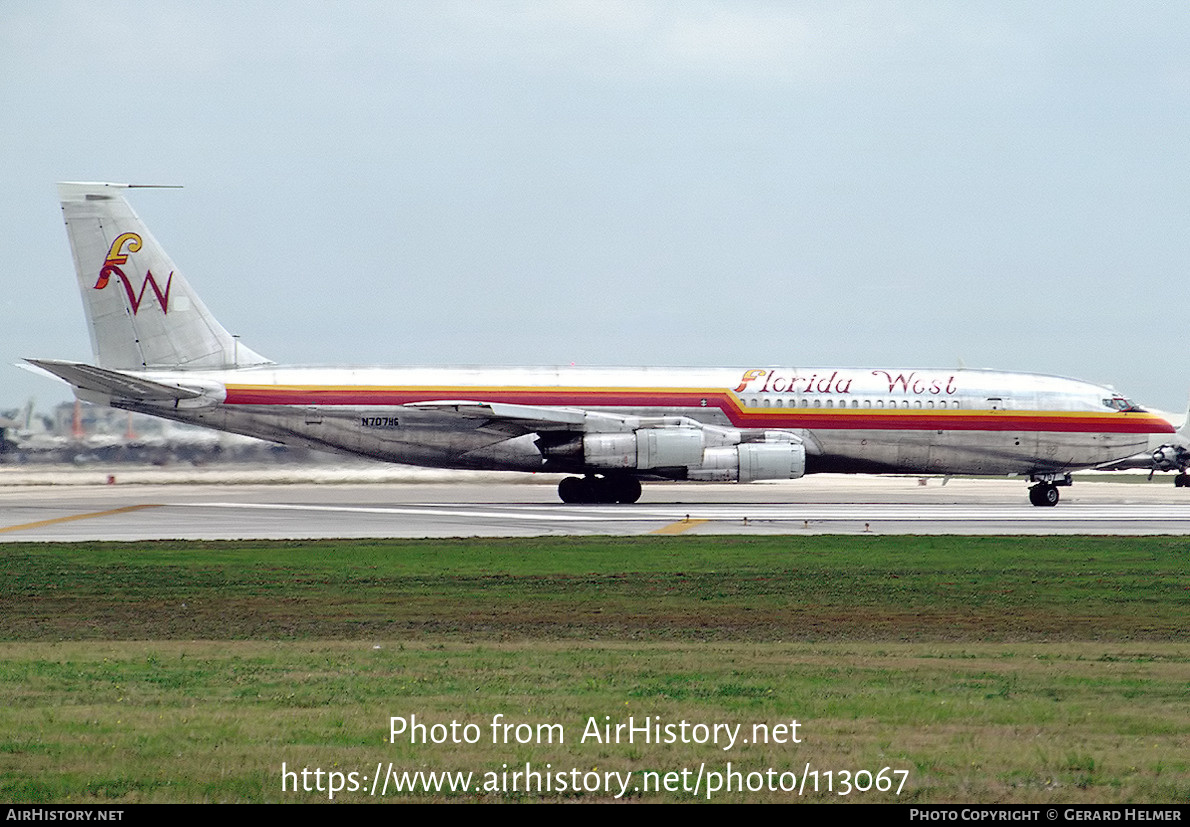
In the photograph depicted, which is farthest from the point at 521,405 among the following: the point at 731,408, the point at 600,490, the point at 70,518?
the point at 70,518

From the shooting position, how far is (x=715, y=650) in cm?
1408

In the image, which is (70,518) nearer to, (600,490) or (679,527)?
(679,527)

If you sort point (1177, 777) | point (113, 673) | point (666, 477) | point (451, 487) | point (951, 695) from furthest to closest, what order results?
point (451, 487)
point (666, 477)
point (113, 673)
point (951, 695)
point (1177, 777)

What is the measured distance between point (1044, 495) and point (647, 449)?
526 inches

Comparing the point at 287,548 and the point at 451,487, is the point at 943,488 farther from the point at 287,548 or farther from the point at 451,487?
the point at 287,548

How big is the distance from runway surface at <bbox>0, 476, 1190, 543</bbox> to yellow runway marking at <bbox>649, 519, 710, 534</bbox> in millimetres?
23

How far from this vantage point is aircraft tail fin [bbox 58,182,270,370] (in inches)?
1581

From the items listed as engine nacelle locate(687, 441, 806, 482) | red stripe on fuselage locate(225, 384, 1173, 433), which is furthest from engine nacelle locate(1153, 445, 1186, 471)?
engine nacelle locate(687, 441, 806, 482)

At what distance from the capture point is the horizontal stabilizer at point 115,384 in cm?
3706

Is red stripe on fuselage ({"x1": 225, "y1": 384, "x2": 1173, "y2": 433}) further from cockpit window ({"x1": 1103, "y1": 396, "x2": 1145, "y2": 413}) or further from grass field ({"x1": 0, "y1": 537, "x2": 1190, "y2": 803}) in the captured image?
grass field ({"x1": 0, "y1": 537, "x2": 1190, "y2": 803})

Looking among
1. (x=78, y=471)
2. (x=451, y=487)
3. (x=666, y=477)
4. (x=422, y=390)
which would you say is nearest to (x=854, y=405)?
(x=666, y=477)

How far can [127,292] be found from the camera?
40.2 meters

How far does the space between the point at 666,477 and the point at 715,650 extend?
25942 millimetres

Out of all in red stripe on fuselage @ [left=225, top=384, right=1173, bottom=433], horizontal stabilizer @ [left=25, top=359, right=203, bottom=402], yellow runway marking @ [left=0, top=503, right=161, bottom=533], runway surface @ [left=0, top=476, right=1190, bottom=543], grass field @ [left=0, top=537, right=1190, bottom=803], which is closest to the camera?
grass field @ [left=0, top=537, right=1190, bottom=803]
